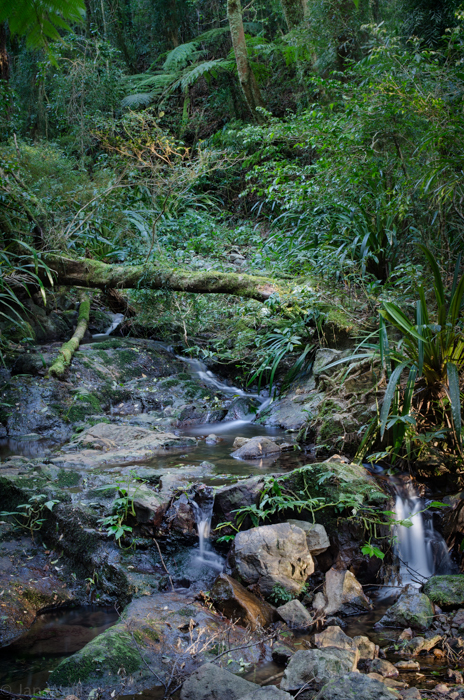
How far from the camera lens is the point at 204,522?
3270 mm

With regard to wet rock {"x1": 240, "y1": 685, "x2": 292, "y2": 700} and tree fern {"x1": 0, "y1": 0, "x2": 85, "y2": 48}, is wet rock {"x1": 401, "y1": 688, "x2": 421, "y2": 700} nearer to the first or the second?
wet rock {"x1": 240, "y1": 685, "x2": 292, "y2": 700}

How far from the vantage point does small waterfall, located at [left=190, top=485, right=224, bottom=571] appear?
10.0 feet

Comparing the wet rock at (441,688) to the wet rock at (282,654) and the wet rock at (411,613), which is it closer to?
the wet rock at (411,613)

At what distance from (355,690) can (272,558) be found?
110 centimetres

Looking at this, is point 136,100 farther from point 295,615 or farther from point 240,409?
point 295,615

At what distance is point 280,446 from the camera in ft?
15.2

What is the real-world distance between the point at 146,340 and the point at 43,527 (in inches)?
193

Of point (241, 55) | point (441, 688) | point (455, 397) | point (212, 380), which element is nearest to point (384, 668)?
point (441, 688)

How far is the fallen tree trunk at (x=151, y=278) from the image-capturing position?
5.90 meters

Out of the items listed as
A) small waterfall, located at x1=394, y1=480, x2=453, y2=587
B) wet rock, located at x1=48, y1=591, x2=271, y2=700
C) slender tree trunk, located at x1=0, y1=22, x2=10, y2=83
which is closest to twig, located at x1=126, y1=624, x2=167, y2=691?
wet rock, located at x1=48, y1=591, x2=271, y2=700

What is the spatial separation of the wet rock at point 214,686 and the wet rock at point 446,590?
4.17 ft

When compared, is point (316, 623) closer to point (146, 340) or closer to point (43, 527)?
point (43, 527)

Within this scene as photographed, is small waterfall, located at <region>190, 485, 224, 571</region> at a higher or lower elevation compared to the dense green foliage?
lower

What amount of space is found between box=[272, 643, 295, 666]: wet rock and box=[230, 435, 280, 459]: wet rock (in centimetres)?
212
